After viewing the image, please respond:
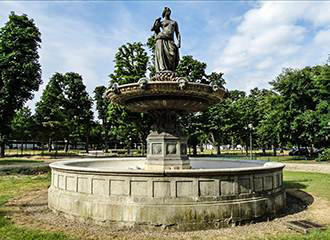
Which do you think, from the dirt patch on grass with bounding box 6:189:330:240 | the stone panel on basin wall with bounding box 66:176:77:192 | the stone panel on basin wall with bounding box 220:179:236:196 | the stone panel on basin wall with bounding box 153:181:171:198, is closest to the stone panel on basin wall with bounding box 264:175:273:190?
the dirt patch on grass with bounding box 6:189:330:240

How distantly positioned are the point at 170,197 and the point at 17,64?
85.3ft

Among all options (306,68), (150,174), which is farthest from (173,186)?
(306,68)

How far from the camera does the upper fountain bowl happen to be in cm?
793

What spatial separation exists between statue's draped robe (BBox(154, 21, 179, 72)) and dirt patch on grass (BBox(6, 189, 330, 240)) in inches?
236

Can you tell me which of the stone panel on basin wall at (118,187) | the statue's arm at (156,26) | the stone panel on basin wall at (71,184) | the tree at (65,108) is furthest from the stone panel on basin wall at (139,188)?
the tree at (65,108)

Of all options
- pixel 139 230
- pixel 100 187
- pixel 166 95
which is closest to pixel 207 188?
pixel 139 230

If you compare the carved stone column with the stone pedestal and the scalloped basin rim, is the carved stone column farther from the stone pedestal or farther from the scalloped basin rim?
the scalloped basin rim

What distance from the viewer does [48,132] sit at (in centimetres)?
4519

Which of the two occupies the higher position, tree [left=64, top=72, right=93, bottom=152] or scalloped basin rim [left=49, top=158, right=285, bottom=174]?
tree [left=64, top=72, right=93, bottom=152]

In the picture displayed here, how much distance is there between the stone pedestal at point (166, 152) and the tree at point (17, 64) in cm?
2320

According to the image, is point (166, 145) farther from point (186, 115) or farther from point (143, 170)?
point (186, 115)

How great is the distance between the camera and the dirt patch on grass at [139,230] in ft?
20.1

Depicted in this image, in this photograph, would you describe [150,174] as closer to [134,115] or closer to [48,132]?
[134,115]

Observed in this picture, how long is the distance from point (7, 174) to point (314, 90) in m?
33.0
